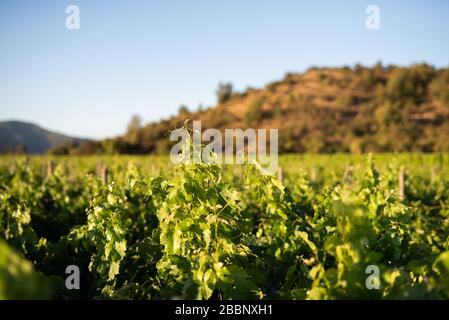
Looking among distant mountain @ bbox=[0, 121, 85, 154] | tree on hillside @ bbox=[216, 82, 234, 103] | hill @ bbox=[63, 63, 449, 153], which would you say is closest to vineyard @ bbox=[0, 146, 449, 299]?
hill @ bbox=[63, 63, 449, 153]

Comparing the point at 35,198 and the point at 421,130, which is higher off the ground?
the point at 421,130

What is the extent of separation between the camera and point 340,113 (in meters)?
57.9

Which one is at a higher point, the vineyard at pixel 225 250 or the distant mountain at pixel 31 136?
the distant mountain at pixel 31 136

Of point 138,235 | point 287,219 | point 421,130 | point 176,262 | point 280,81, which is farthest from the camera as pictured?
point 280,81

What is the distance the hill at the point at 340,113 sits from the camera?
4328cm

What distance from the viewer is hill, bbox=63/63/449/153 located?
43281 millimetres

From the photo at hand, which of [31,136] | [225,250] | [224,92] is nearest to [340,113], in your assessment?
[224,92]

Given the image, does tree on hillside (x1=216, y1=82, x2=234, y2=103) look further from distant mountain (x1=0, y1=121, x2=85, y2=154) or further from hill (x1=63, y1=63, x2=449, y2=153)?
distant mountain (x1=0, y1=121, x2=85, y2=154)

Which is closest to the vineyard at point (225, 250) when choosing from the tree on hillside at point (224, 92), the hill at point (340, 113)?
the hill at point (340, 113)

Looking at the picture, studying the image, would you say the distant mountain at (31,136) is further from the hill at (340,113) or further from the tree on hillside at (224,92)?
the hill at (340,113)
